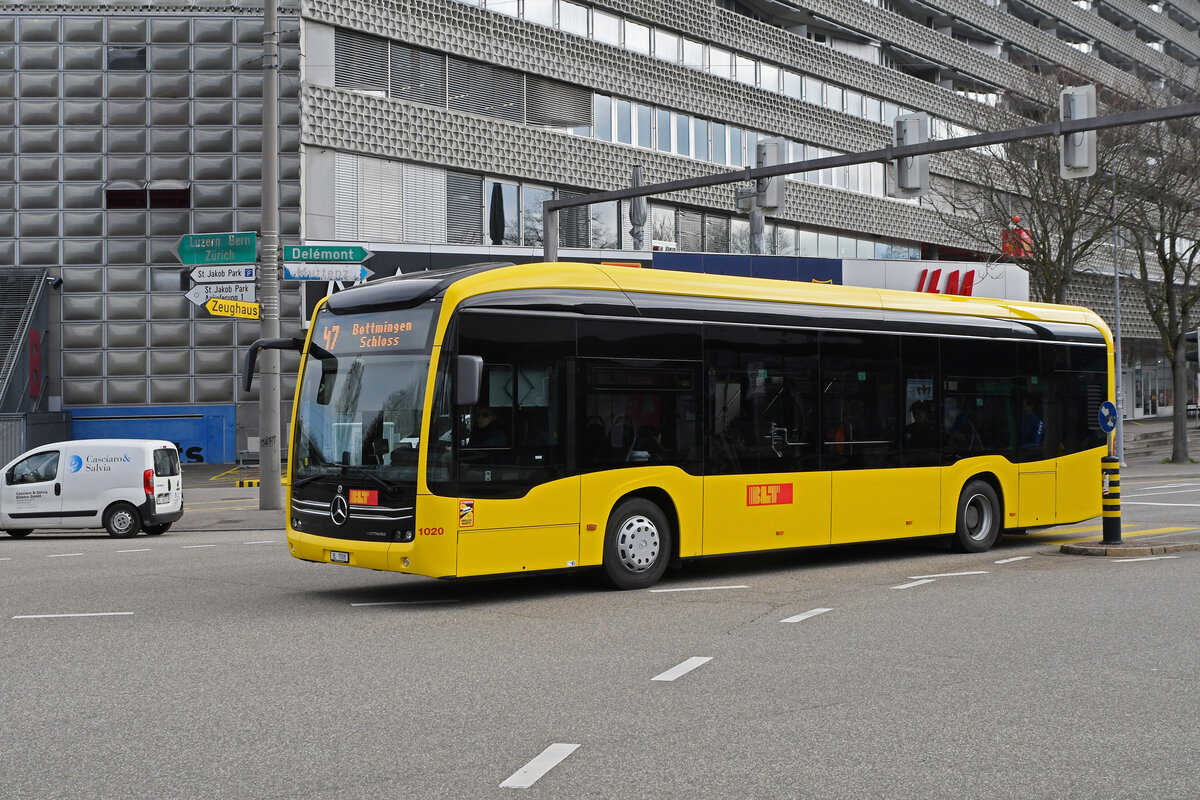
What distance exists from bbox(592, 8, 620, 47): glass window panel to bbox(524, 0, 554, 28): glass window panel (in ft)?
5.85

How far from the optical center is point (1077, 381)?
54.8ft

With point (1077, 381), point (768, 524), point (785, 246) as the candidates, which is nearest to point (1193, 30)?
point (785, 246)

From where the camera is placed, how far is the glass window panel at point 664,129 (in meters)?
43.0

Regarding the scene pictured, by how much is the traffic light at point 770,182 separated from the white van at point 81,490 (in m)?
10.5

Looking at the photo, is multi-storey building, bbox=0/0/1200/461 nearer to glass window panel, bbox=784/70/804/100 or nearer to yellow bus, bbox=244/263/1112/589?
glass window panel, bbox=784/70/804/100

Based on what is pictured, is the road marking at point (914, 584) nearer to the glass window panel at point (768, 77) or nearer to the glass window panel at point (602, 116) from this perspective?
the glass window panel at point (602, 116)

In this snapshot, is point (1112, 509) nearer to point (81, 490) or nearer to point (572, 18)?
point (81, 490)

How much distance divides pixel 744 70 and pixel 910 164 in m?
29.9

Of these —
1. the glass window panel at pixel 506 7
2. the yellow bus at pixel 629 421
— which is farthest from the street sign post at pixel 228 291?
the glass window panel at pixel 506 7

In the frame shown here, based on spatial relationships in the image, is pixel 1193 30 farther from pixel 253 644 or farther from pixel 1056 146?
pixel 253 644

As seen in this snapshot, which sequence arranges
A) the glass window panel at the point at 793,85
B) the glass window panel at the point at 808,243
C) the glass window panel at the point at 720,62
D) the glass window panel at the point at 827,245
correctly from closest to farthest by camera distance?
the glass window panel at the point at 720,62
the glass window panel at the point at 808,243
the glass window panel at the point at 793,85
the glass window panel at the point at 827,245

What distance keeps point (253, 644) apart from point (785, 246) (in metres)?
39.9

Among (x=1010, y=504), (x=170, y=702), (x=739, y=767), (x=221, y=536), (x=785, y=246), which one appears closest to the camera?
(x=739, y=767)

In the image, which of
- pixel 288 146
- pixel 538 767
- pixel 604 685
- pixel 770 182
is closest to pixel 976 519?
pixel 770 182
